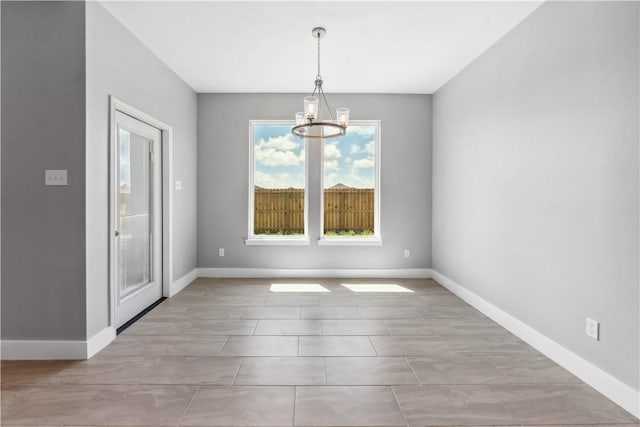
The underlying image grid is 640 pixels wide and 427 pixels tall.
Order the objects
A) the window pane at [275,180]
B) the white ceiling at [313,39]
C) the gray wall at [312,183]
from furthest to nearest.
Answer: the window pane at [275,180]
the gray wall at [312,183]
the white ceiling at [313,39]

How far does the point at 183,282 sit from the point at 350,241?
2.41 m

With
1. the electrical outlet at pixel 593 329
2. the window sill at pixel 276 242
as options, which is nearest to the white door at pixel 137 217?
the window sill at pixel 276 242

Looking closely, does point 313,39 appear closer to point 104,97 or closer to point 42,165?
point 104,97

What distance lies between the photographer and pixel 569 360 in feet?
8.51

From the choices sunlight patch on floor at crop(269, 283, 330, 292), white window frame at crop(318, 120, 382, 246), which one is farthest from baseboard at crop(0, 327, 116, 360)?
white window frame at crop(318, 120, 382, 246)

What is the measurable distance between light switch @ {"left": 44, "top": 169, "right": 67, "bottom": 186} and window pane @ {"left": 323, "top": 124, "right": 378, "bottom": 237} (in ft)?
11.3

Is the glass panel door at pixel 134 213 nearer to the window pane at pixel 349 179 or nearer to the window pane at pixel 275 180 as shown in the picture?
the window pane at pixel 275 180

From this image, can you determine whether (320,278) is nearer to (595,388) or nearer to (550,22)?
(595,388)

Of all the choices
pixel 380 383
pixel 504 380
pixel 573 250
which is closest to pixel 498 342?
pixel 504 380

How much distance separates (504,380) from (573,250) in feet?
3.38

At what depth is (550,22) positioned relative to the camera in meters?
2.82

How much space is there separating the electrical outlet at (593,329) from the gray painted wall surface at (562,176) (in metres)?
0.03

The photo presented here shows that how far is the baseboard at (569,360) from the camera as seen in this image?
213 centimetres

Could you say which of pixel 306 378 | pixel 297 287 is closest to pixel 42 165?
pixel 306 378
